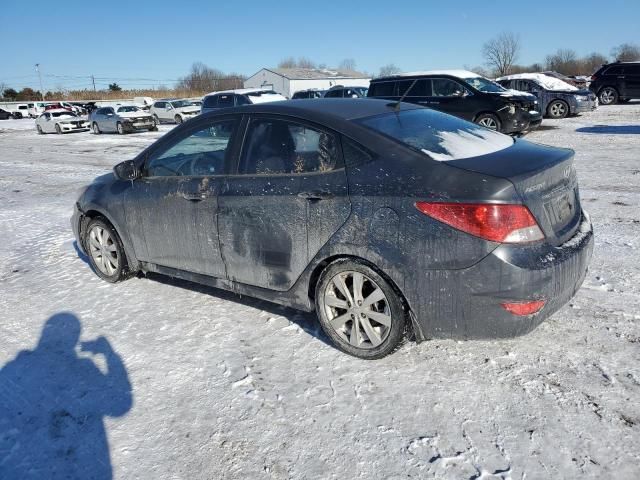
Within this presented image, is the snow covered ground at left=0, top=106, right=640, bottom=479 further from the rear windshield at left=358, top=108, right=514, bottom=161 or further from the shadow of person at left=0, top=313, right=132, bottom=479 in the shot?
the rear windshield at left=358, top=108, right=514, bottom=161

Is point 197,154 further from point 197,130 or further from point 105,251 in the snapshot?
point 105,251

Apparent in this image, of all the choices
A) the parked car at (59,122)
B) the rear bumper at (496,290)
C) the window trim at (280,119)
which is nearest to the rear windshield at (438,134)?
the window trim at (280,119)

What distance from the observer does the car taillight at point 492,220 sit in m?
2.71

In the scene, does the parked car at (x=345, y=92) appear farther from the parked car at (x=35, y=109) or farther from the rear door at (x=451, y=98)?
the parked car at (x=35, y=109)

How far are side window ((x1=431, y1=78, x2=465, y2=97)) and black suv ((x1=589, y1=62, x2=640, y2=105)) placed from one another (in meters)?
13.2

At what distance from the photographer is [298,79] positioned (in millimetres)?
65375

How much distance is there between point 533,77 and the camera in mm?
19031

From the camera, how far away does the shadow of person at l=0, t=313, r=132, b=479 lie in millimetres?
2529

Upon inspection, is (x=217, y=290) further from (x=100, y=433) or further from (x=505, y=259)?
(x=505, y=259)

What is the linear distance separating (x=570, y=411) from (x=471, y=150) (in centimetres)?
161

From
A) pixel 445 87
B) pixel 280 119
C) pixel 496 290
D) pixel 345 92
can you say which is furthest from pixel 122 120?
pixel 496 290

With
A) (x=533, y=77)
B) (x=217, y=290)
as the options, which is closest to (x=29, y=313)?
(x=217, y=290)

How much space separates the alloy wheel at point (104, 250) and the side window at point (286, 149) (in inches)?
74.9

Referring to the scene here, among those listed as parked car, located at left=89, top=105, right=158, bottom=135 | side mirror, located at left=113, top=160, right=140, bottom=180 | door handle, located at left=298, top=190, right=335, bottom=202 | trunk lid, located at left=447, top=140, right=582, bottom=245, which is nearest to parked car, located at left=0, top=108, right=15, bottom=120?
parked car, located at left=89, top=105, right=158, bottom=135
